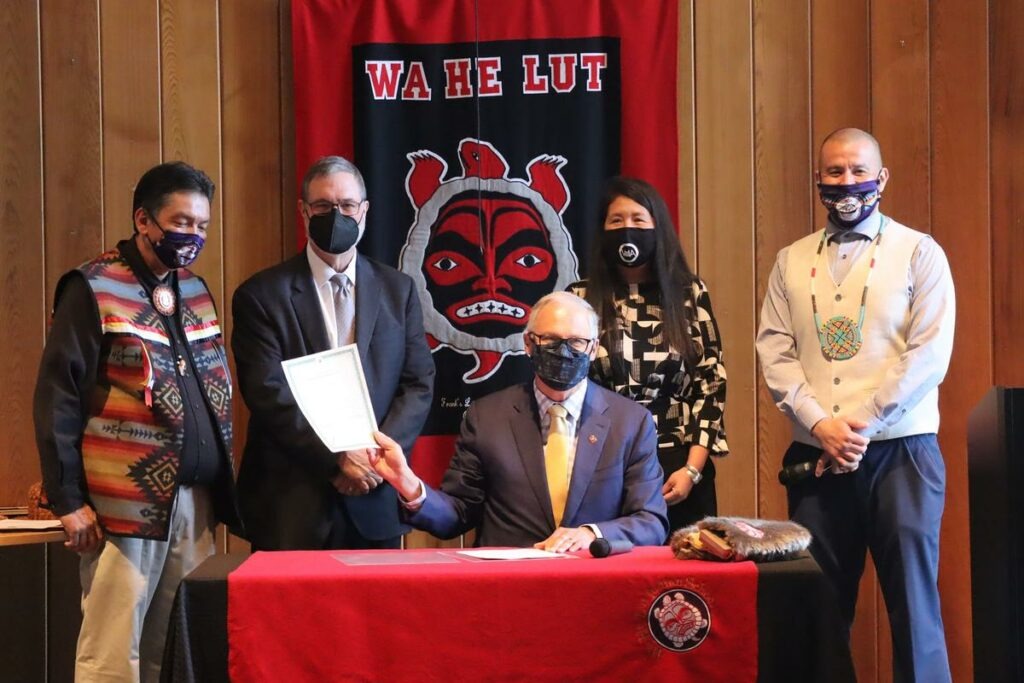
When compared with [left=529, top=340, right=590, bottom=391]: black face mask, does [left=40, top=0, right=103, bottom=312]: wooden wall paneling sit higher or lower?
higher

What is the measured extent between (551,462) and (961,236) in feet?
6.66

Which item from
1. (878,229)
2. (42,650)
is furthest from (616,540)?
(42,650)

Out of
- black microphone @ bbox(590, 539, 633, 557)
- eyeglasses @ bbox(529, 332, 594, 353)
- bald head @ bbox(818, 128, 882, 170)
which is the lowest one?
black microphone @ bbox(590, 539, 633, 557)

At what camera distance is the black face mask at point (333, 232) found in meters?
3.60

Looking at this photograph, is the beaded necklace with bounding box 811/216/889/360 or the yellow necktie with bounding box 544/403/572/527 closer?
the yellow necktie with bounding box 544/403/572/527

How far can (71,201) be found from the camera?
4438mm

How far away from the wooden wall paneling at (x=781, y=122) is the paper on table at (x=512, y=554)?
1.92m

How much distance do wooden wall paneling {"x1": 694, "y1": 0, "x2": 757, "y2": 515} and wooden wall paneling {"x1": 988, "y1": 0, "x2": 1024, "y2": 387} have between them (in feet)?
2.73

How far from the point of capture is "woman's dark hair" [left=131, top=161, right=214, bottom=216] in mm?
3463

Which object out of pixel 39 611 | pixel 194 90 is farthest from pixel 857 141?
pixel 39 611

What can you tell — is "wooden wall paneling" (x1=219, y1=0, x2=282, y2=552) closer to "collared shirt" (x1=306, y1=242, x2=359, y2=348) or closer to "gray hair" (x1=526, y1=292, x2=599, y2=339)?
"collared shirt" (x1=306, y1=242, x2=359, y2=348)

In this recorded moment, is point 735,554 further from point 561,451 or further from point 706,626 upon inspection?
point 561,451

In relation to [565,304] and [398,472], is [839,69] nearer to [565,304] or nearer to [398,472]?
[565,304]

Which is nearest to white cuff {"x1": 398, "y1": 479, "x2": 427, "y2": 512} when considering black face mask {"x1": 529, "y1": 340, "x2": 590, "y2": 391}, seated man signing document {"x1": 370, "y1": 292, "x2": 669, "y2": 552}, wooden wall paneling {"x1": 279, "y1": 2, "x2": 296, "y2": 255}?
seated man signing document {"x1": 370, "y1": 292, "x2": 669, "y2": 552}
